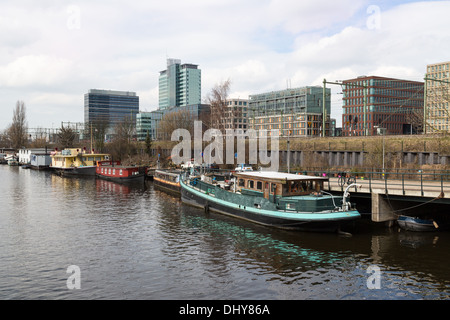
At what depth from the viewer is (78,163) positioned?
90.6 m

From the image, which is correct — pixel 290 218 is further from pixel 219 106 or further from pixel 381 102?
pixel 381 102

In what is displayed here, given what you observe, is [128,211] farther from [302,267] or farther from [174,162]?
[174,162]

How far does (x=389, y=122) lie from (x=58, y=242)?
146635 millimetres

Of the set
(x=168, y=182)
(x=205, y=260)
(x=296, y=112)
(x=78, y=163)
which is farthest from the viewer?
(x=296, y=112)

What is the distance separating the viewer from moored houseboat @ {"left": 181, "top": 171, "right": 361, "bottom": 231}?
29.3 meters

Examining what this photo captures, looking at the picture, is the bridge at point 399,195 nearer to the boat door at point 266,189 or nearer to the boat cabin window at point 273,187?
the boat cabin window at point 273,187

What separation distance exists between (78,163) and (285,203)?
71571 millimetres

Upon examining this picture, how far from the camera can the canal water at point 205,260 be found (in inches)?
771

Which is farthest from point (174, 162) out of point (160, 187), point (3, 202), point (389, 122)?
point (389, 122)

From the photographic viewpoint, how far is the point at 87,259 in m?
24.6

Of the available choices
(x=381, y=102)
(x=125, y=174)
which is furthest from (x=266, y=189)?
(x=381, y=102)

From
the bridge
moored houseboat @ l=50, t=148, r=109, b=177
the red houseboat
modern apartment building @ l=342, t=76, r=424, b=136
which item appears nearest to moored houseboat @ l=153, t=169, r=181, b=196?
the red houseboat
